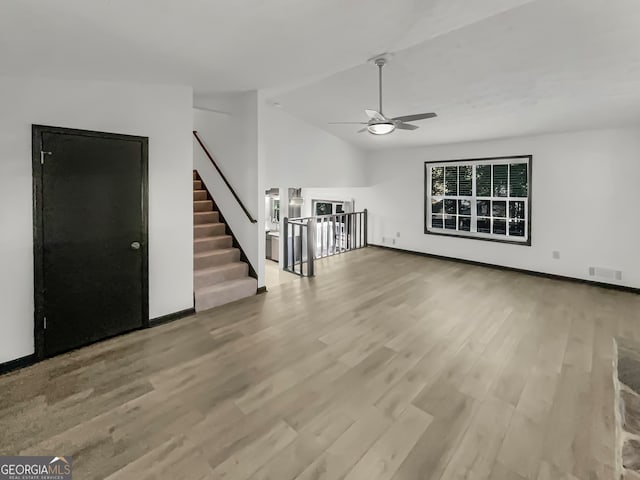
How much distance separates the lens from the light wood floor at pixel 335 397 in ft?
5.95

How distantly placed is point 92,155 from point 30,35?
1.20 m

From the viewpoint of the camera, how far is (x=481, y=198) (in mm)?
6516

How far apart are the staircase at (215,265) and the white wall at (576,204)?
469cm

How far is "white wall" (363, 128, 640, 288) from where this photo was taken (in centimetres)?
486

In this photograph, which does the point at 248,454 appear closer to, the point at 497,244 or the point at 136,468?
the point at 136,468

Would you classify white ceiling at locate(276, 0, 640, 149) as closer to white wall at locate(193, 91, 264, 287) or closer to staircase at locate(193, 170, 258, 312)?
white wall at locate(193, 91, 264, 287)

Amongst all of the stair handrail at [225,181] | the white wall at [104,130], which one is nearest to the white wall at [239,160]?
the stair handrail at [225,181]

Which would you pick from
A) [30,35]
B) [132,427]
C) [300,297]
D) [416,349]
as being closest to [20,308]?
[132,427]

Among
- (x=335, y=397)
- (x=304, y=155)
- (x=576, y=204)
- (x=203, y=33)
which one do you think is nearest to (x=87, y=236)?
(x=203, y=33)

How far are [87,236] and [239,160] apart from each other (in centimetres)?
241

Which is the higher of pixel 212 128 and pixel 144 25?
pixel 212 128

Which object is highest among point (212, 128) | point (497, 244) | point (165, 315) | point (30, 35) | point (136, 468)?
point (212, 128)

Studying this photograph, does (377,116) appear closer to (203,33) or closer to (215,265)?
(203,33)

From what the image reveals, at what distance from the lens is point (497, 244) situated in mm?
6273
